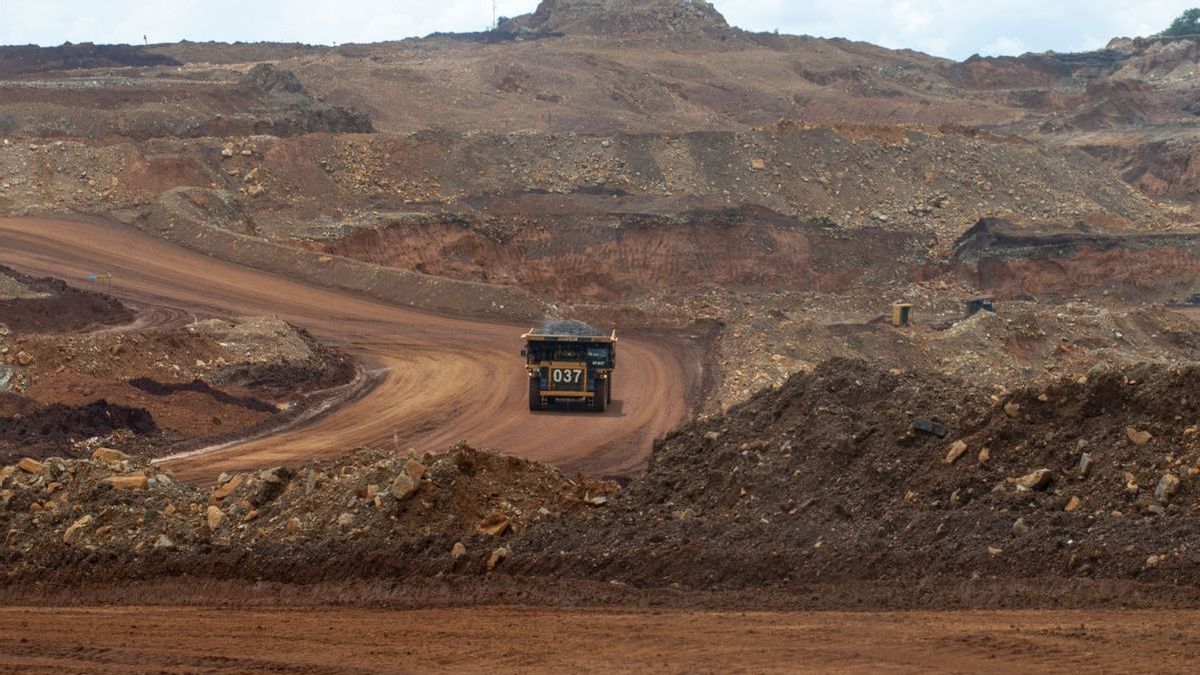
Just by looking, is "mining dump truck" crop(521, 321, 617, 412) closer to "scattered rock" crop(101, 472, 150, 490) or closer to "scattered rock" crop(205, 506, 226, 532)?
"scattered rock" crop(101, 472, 150, 490)

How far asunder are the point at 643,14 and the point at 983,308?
268 ft

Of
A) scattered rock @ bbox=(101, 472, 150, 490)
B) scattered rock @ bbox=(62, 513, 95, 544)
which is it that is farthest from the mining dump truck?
scattered rock @ bbox=(62, 513, 95, 544)

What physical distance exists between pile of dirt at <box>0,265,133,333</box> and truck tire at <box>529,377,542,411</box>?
12628 mm

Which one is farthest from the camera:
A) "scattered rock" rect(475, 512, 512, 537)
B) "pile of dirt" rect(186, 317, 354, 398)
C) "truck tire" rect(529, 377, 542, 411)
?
"pile of dirt" rect(186, 317, 354, 398)

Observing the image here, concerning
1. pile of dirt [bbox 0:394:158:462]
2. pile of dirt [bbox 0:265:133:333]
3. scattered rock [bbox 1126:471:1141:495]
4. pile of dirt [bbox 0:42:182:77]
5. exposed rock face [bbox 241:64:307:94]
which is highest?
pile of dirt [bbox 0:42:182:77]

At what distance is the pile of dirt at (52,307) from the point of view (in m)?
31.4

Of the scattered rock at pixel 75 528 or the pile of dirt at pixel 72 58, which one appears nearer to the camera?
the scattered rock at pixel 75 528

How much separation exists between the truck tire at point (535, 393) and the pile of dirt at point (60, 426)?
7.38m

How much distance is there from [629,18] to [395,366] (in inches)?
3503

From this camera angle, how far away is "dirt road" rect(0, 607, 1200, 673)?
9492 millimetres

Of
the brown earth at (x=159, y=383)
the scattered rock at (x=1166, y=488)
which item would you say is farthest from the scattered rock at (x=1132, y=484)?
the brown earth at (x=159, y=383)

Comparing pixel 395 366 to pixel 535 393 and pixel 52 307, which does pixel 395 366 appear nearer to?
pixel 535 393

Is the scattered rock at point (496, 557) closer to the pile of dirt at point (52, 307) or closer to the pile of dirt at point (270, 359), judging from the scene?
the pile of dirt at point (270, 359)

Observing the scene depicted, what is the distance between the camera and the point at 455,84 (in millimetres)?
87625
